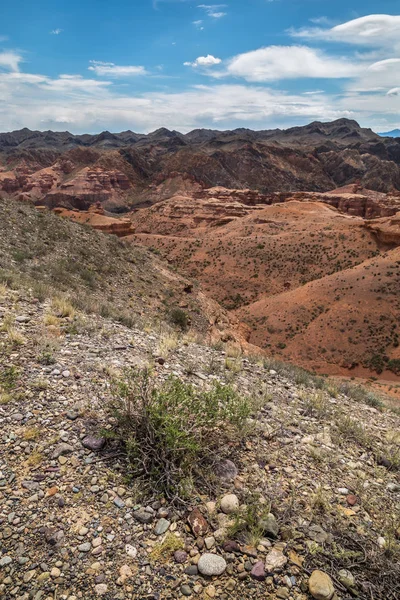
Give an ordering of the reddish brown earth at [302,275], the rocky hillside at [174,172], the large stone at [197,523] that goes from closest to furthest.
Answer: the large stone at [197,523], the reddish brown earth at [302,275], the rocky hillside at [174,172]

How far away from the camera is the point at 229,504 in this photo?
3.35 metres

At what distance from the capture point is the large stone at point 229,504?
130 inches

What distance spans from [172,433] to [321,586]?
67.5 inches

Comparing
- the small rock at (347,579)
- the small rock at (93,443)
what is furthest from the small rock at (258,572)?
the small rock at (93,443)

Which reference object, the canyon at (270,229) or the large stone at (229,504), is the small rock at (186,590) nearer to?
the large stone at (229,504)

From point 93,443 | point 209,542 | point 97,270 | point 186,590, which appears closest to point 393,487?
point 209,542

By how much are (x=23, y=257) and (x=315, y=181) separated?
116 m

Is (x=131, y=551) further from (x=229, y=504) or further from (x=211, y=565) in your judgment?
(x=229, y=504)

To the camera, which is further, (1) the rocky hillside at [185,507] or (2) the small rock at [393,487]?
(2) the small rock at [393,487]

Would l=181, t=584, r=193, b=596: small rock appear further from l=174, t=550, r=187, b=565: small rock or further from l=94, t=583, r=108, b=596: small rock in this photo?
l=94, t=583, r=108, b=596: small rock

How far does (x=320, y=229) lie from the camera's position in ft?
160

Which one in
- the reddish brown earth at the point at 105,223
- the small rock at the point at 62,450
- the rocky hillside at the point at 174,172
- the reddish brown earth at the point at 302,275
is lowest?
the reddish brown earth at the point at 302,275

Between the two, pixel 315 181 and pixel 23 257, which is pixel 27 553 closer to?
pixel 23 257

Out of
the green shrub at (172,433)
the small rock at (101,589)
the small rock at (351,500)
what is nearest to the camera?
the small rock at (101,589)
